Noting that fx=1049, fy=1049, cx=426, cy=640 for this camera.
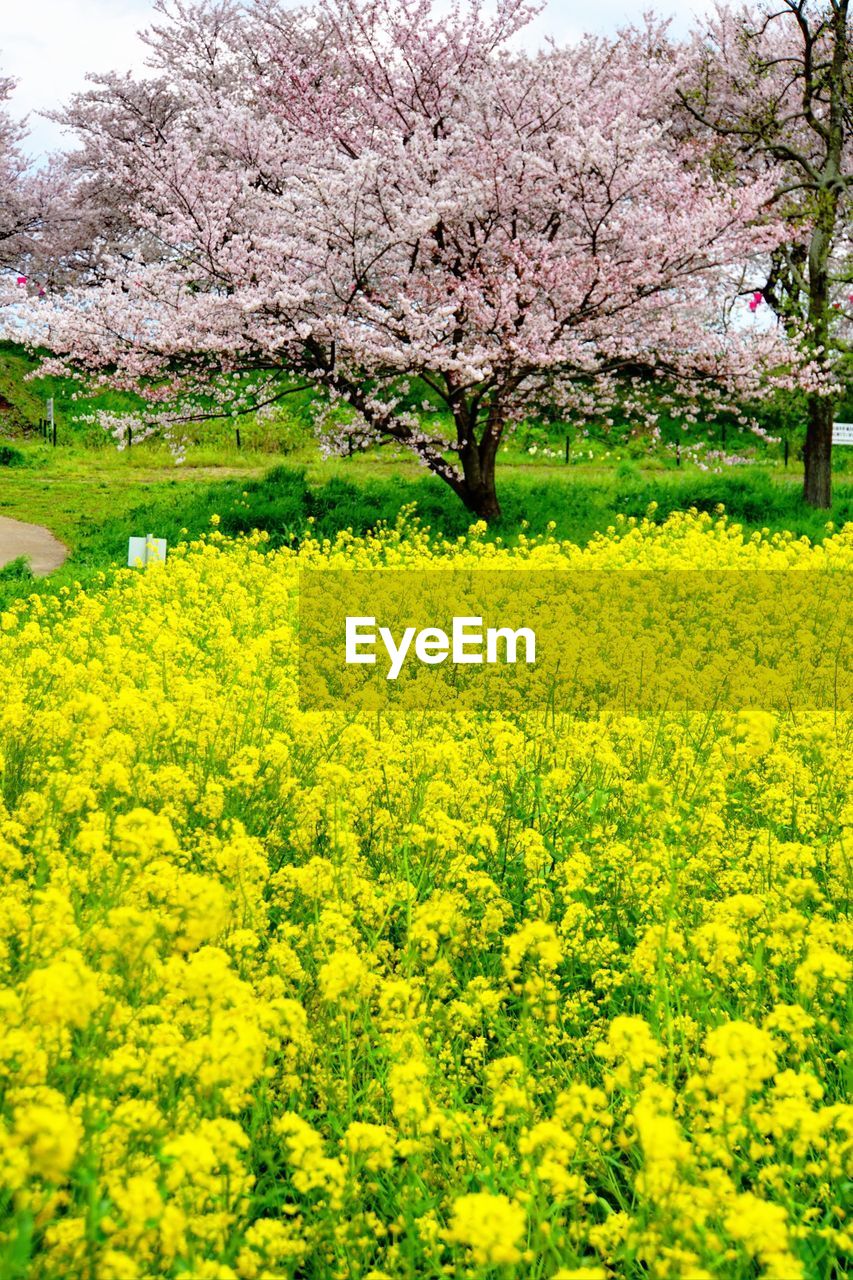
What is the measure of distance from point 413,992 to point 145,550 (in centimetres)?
915

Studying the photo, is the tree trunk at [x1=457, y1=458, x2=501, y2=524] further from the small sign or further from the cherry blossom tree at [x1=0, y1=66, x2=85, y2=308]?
the cherry blossom tree at [x1=0, y1=66, x2=85, y2=308]

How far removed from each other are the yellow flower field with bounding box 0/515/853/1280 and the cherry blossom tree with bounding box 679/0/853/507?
11244 mm

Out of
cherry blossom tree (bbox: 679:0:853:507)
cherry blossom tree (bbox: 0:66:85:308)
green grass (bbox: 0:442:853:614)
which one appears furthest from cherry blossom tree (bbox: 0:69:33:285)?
cherry blossom tree (bbox: 679:0:853:507)

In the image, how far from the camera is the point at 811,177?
16.9m

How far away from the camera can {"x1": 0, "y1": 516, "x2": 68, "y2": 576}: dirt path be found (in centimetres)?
1332

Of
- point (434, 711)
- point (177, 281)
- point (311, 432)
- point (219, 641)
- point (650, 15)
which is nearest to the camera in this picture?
point (434, 711)

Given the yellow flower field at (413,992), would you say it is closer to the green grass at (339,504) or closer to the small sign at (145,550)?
the small sign at (145,550)

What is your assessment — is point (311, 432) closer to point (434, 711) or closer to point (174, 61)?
point (174, 61)

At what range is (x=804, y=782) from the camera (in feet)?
18.2

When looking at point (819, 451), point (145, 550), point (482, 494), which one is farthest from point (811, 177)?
point (145, 550)

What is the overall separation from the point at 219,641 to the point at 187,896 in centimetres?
530

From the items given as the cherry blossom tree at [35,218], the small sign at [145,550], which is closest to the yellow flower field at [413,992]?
the small sign at [145,550]

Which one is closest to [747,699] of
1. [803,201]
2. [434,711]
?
[434,711]

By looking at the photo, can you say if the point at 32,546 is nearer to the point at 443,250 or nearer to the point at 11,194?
the point at 443,250
